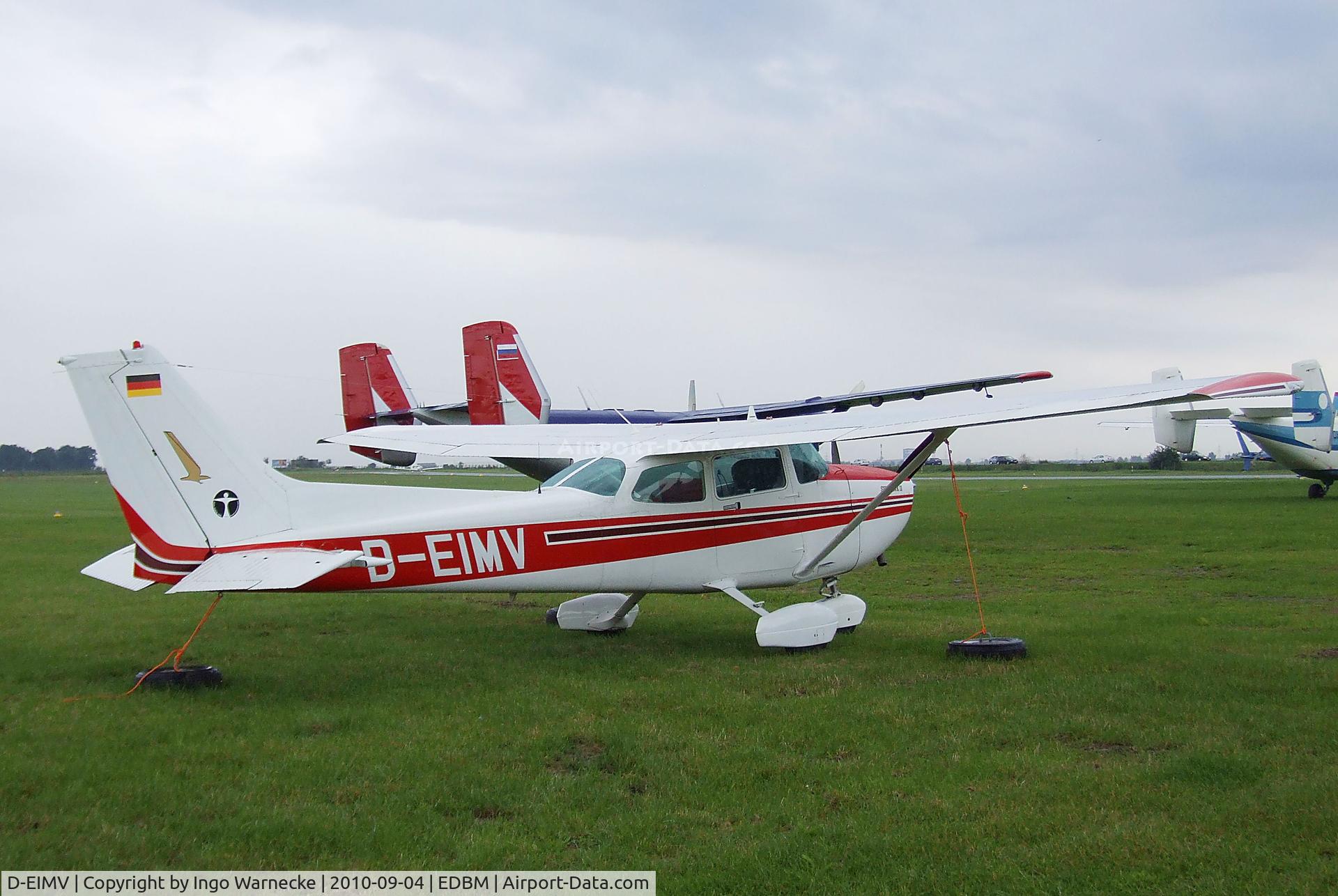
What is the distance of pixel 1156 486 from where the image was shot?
4034 centimetres

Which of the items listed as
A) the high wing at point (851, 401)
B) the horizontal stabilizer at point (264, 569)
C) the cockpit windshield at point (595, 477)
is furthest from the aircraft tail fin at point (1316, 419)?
the horizontal stabilizer at point (264, 569)

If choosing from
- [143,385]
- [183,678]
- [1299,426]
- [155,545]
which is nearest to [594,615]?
[183,678]

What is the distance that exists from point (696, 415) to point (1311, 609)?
1472 cm

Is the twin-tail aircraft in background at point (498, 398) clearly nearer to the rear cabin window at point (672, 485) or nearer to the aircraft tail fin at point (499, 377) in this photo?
the aircraft tail fin at point (499, 377)

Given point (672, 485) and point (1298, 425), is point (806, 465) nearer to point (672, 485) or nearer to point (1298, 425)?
point (672, 485)

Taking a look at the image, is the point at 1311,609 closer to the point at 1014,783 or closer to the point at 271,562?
the point at 1014,783

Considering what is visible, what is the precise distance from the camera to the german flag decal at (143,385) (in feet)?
21.9

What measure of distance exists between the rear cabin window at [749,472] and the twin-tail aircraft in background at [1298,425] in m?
24.5

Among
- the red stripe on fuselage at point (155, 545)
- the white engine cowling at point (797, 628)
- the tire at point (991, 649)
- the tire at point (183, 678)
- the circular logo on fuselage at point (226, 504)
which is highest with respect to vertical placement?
the circular logo on fuselage at point (226, 504)

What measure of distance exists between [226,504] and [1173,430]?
3207 centimetres

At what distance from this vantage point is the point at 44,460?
12238cm

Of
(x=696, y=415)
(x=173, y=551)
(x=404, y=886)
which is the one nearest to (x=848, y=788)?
(x=404, y=886)

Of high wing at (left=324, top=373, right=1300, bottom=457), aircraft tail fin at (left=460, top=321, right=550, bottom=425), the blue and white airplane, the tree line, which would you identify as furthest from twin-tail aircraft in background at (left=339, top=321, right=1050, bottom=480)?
the tree line

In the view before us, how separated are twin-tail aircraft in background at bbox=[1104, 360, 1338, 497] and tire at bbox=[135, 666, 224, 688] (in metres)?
28.8
